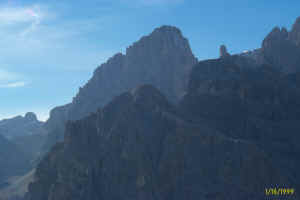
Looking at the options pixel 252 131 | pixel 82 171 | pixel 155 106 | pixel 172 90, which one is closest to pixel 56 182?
pixel 82 171

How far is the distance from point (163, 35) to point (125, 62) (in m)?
27.3

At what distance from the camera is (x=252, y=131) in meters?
91.8

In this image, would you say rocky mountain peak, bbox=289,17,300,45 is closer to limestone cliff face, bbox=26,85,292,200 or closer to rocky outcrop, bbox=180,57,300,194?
rocky outcrop, bbox=180,57,300,194

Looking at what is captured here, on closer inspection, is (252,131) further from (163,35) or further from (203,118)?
(163,35)

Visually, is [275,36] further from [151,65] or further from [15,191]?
[15,191]

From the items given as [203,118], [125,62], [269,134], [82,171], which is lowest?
[82,171]

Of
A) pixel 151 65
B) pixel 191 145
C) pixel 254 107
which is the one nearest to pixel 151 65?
pixel 151 65

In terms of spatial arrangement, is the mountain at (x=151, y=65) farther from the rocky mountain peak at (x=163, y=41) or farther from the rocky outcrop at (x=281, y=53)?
the rocky outcrop at (x=281, y=53)

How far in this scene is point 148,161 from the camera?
8638 cm

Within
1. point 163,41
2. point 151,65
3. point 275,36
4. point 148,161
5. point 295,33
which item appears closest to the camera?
point 148,161

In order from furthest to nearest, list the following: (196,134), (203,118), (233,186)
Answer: (203,118) → (196,134) → (233,186)

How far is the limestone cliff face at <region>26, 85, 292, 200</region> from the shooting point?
75.4 metres

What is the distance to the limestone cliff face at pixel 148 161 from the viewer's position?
247ft

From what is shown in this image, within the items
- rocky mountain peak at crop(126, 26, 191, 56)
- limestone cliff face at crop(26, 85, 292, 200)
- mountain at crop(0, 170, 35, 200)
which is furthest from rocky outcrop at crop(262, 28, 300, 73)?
mountain at crop(0, 170, 35, 200)
